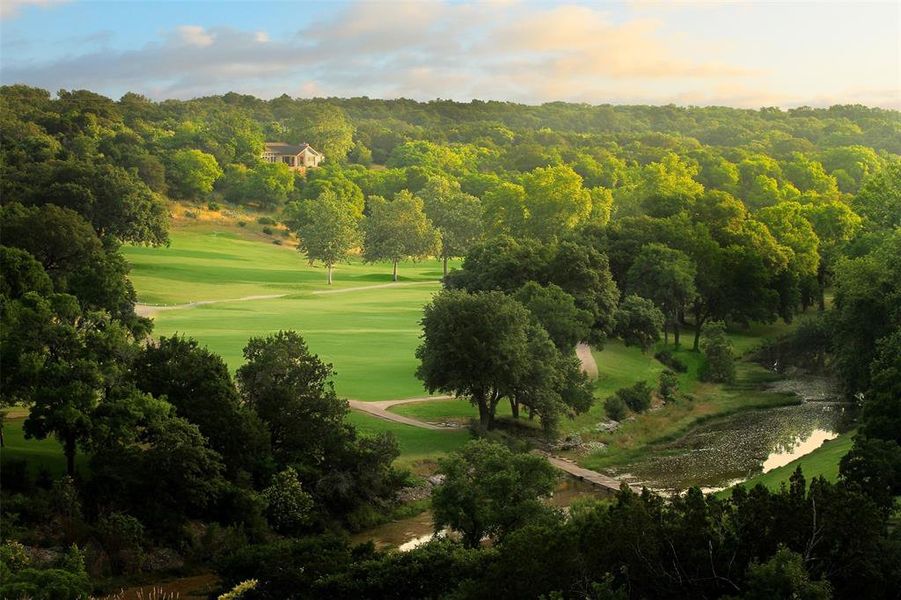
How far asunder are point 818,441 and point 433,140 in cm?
15106

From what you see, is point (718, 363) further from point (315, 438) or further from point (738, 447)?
point (315, 438)

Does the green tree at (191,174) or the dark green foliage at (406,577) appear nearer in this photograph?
the dark green foliage at (406,577)

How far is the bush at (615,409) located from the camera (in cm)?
5603

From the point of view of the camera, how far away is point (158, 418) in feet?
115

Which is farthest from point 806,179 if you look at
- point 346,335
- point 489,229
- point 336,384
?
point 336,384

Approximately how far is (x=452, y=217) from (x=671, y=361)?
172 feet

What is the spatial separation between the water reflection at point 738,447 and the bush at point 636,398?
11.9 feet

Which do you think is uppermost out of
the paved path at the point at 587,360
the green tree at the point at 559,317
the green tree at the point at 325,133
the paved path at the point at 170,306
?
the green tree at the point at 325,133

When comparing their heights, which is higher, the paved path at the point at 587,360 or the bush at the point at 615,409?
the paved path at the point at 587,360

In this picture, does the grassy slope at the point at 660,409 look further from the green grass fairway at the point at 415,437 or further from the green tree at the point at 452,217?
the green tree at the point at 452,217

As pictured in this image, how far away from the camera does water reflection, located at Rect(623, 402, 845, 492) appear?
149ft

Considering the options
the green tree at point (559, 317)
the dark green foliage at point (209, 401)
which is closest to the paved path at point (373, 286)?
the green tree at point (559, 317)

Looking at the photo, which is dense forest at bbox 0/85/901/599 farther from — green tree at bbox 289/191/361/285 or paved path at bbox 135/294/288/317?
paved path at bbox 135/294/288/317

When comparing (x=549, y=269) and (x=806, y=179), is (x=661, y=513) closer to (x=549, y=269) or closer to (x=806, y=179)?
(x=549, y=269)
